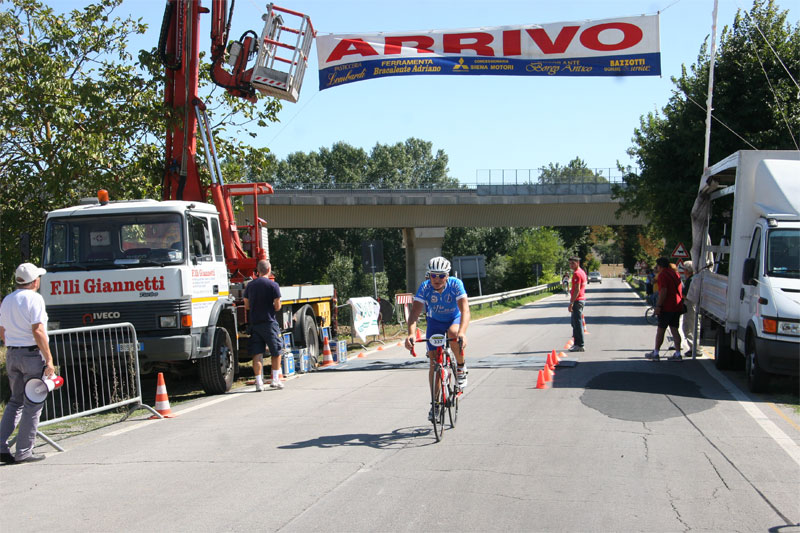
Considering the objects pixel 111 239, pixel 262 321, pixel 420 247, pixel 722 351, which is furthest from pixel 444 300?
pixel 420 247

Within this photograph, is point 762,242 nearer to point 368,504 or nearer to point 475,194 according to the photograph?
point 368,504

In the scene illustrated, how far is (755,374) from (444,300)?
4.93 m

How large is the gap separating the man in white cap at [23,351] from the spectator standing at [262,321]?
4559 millimetres

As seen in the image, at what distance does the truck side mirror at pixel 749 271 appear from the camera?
1044cm

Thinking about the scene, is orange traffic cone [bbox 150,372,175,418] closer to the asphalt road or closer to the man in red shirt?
the asphalt road

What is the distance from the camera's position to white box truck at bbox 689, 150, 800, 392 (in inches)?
382

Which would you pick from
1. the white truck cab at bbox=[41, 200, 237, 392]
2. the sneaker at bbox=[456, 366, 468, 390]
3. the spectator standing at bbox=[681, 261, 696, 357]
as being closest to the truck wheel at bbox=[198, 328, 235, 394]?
the white truck cab at bbox=[41, 200, 237, 392]

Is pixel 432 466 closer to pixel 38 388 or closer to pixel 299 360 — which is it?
pixel 38 388

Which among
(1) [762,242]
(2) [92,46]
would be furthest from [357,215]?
(1) [762,242]

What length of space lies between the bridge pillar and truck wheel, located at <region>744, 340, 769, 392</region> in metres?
38.2

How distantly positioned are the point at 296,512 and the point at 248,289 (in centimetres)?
684

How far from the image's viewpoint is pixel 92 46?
54.9 ft

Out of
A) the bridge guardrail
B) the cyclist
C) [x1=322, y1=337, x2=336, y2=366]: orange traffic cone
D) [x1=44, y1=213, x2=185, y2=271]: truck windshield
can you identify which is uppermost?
[x1=44, y1=213, x2=185, y2=271]: truck windshield

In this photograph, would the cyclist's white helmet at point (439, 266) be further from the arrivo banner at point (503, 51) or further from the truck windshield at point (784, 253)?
the arrivo banner at point (503, 51)
